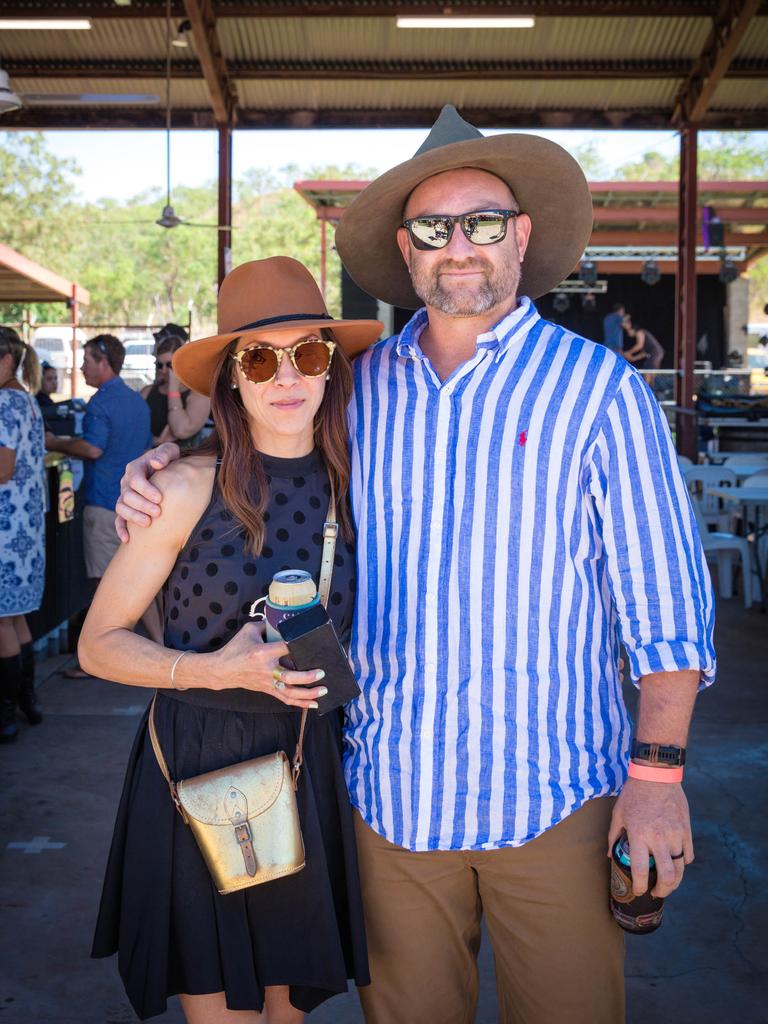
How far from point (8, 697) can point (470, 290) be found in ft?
12.9

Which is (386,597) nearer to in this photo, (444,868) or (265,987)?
(444,868)

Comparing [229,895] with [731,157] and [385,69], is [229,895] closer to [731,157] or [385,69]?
[385,69]

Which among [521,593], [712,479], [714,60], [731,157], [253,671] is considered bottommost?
[253,671]

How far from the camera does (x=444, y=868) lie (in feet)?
6.65

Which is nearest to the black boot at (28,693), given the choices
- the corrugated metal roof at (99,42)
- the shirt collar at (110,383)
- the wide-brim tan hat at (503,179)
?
the shirt collar at (110,383)

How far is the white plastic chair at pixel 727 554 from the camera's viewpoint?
327 inches

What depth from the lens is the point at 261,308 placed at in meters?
2.16

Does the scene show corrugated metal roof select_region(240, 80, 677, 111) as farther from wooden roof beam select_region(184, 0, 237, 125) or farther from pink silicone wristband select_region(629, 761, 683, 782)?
pink silicone wristband select_region(629, 761, 683, 782)

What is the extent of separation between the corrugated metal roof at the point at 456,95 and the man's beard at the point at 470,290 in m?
11.9

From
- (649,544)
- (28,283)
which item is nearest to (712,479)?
(649,544)

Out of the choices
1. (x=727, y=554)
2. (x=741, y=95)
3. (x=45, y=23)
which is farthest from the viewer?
(x=741, y=95)

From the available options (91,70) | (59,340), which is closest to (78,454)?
(91,70)

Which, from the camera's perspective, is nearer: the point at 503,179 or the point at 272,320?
the point at 272,320

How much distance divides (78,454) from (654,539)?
4.83 metres
